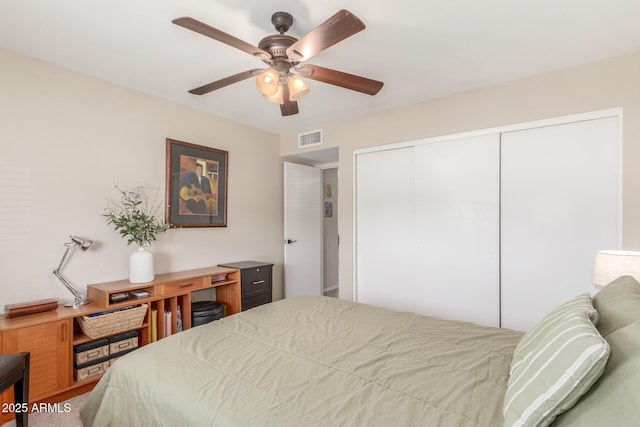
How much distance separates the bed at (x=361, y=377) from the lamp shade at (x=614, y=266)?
51 cm

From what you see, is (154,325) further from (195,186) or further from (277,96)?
(277,96)

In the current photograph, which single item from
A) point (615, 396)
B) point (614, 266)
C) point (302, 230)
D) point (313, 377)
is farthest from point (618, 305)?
point (302, 230)

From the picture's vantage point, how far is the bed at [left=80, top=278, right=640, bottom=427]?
2.71 feet

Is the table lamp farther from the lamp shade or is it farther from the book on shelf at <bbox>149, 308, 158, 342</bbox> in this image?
the lamp shade

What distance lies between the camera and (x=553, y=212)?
8.52 feet

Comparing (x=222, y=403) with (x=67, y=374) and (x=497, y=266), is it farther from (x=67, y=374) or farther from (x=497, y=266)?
(x=497, y=266)

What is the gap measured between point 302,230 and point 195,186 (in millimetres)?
1734

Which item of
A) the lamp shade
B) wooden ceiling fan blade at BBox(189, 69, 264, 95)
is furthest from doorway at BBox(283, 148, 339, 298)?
the lamp shade

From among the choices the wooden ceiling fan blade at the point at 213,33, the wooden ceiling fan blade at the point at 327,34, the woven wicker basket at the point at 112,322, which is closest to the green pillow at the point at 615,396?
the wooden ceiling fan blade at the point at 327,34

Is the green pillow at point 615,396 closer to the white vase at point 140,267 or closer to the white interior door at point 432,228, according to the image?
the white interior door at point 432,228

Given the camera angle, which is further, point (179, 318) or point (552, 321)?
point (179, 318)

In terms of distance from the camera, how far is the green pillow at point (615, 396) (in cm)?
69

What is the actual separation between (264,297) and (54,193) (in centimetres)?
218

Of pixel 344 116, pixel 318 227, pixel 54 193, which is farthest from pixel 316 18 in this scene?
pixel 318 227
